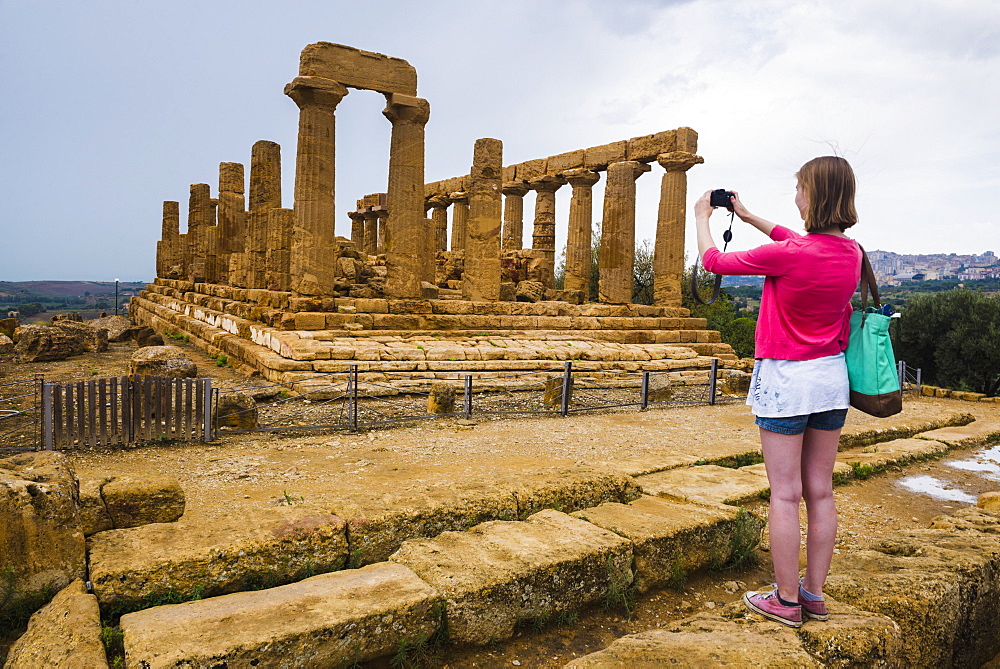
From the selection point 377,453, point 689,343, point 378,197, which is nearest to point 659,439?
point 377,453

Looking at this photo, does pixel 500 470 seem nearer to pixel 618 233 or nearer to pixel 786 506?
pixel 786 506

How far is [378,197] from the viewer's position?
29547mm

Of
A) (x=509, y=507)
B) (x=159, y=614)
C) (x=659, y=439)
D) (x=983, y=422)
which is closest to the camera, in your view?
(x=159, y=614)

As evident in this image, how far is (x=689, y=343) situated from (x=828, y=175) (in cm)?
1795

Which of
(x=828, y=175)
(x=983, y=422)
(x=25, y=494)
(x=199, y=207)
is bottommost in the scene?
(x=983, y=422)

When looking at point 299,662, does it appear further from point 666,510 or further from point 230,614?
point 666,510

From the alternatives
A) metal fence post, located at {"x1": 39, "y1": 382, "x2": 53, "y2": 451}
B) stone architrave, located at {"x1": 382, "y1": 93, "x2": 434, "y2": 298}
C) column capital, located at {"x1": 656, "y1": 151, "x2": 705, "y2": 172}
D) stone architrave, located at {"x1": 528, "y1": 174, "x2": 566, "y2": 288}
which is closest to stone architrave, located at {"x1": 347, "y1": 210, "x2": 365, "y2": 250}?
stone architrave, located at {"x1": 528, "y1": 174, "x2": 566, "y2": 288}

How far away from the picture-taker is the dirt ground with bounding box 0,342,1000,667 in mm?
3266

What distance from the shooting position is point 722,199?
2.96 metres

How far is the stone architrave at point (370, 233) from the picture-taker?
98.9 feet

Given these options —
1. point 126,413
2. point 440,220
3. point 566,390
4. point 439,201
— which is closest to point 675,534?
point 126,413

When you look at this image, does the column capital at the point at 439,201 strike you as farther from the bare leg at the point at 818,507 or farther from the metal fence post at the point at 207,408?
the bare leg at the point at 818,507

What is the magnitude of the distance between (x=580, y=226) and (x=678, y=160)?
420 centimetres

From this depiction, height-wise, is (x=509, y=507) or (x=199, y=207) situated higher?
(x=199, y=207)
